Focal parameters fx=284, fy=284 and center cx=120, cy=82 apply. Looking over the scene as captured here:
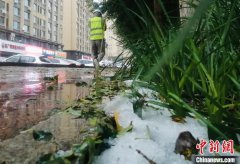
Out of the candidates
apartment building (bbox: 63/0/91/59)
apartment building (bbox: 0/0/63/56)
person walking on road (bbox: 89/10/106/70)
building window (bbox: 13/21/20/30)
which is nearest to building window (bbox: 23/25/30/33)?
apartment building (bbox: 0/0/63/56)

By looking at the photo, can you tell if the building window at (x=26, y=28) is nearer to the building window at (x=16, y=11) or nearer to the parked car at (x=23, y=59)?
the building window at (x=16, y=11)

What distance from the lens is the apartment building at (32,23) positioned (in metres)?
43.8

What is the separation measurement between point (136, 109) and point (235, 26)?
844 millimetres

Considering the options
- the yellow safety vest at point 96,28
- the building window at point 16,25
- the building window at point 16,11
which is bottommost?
the yellow safety vest at point 96,28

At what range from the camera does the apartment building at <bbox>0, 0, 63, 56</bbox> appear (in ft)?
144

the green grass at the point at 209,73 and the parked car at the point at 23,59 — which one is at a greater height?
the parked car at the point at 23,59

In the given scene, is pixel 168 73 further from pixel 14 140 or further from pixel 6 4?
pixel 6 4

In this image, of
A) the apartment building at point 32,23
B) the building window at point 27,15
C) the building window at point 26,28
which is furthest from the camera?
the building window at point 27,15

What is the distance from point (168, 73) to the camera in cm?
147

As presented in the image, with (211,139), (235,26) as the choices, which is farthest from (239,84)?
(235,26)

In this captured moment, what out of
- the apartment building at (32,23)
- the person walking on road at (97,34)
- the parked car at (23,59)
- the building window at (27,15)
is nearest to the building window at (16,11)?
the apartment building at (32,23)

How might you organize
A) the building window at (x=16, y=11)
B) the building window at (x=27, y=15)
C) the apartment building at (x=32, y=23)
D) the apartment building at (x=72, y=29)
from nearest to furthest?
1. the apartment building at (x=32, y=23)
2. the building window at (x=16, y=11)
3. the building window at (x=27, y=15)
4. the apartment building at (x=72, y=29)

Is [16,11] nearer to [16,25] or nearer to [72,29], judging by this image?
[16,25]

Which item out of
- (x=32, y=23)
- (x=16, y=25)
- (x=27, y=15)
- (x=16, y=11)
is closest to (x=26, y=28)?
(x=32, y=23)
